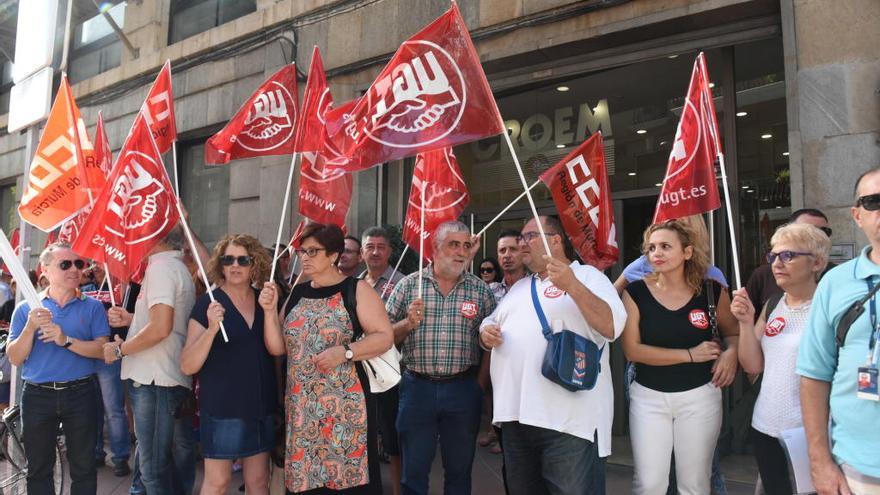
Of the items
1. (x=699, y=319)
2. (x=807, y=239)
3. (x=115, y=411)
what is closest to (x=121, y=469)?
(x=115, y=411)

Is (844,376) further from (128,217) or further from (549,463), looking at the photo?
(128,217)

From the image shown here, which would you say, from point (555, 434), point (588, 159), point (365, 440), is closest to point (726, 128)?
point (588, 159)

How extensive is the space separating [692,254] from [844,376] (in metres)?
1.31

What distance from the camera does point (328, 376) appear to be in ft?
11.5

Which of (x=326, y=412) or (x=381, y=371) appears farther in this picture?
(x=381, y=371)

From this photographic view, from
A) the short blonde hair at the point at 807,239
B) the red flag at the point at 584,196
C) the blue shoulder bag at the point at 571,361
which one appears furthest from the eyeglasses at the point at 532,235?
the short blonde hair at the point at 807,239

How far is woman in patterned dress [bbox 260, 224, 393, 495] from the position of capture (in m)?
3.45

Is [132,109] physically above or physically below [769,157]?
above

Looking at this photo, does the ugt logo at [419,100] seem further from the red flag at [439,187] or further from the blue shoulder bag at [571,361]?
the red flag at [439,187]

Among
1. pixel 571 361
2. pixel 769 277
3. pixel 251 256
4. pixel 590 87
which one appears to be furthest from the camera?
pixel 590 87

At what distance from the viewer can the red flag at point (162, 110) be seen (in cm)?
445

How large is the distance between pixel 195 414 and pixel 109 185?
158 centimetres

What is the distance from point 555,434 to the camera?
3225 mm

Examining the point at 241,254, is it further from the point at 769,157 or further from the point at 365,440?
the point at 769,157
